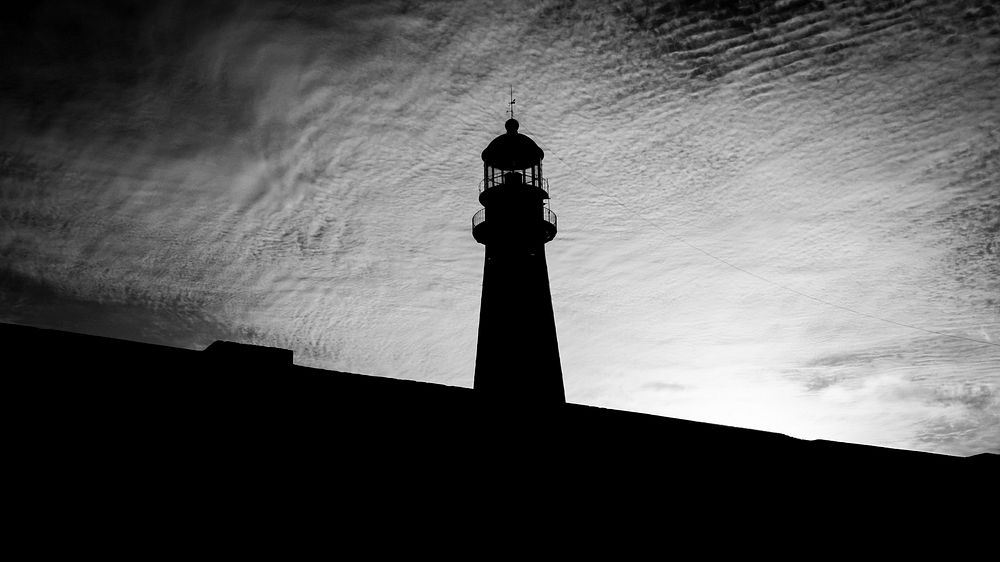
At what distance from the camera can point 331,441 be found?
28.4 feet

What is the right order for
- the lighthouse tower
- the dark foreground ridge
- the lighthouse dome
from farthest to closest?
the lighthouse dome, the lighthouse tower, the dark foreground ridge

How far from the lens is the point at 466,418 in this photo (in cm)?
942

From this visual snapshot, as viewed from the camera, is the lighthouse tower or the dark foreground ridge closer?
the dark foreground ridge

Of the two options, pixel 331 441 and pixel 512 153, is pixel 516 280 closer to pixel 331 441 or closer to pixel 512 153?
pixel 512 153

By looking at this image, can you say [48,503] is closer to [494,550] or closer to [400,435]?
[400,435]

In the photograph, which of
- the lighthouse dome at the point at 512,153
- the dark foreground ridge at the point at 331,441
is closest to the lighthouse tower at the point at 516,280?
the lighthouse dome at the point at 512,153

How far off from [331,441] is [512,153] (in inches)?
509

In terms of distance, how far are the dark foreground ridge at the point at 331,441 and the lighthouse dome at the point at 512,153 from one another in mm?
11073

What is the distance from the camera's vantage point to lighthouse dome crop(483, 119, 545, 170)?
770 inches

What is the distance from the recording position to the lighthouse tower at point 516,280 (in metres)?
16.6

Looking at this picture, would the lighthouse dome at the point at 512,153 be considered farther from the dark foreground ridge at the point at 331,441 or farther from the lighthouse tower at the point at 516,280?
the dark foreground ridge at the point at 331,441

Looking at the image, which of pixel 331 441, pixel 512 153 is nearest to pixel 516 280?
pixel 512 153

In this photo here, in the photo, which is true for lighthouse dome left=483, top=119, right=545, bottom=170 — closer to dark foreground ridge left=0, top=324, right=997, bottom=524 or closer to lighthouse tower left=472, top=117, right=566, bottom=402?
lighthouse tower left=472, top=117, right=566, bottom=402

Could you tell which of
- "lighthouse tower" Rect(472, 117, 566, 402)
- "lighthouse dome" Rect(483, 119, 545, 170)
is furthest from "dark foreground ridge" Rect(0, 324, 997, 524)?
"lighthouse dome" Rect(483, 119, 545, 170)
